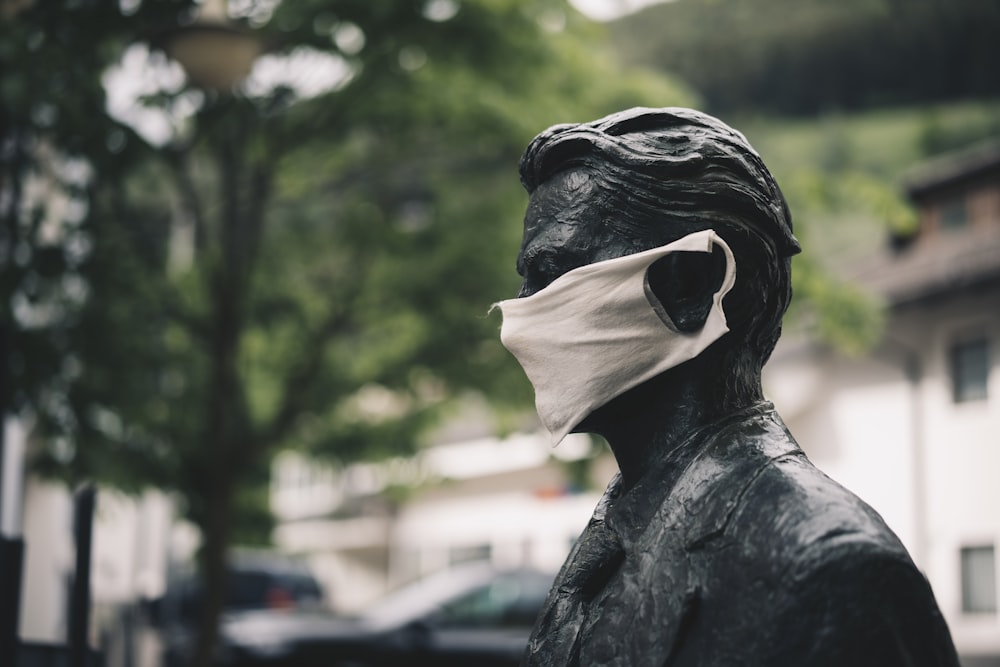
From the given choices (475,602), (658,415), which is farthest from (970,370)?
(658,415)

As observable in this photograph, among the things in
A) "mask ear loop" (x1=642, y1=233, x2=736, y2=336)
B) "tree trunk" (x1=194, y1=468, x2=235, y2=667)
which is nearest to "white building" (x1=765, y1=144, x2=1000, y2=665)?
"tree trunk" (x1=194, y1=468, x2=235, y2=667)

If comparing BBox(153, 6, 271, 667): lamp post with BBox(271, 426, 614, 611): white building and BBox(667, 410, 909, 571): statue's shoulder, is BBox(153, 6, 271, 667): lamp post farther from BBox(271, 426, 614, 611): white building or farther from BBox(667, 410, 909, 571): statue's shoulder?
BBox(271, 426, 614, 611): white building

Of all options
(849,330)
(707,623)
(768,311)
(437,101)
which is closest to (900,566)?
(707,623)

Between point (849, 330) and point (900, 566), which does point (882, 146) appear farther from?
point (900, 566)

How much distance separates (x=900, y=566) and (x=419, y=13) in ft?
24.5

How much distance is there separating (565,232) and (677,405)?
0.95 ft

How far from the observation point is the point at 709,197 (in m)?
1.80

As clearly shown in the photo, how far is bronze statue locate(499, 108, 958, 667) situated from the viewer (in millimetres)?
1596

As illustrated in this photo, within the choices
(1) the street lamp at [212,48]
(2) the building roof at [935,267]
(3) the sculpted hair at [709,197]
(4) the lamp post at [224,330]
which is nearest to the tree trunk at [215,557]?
(4) the lamp post at [224,330]

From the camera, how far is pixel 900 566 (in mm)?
1564

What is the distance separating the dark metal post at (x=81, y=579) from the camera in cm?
378

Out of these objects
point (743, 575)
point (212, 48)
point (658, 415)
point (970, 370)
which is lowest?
point (743, 575)

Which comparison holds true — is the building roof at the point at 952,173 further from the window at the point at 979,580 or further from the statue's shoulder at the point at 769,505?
the statue's shoulder at the point at 769,505

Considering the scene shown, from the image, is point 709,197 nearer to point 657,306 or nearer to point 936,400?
point 657,306
